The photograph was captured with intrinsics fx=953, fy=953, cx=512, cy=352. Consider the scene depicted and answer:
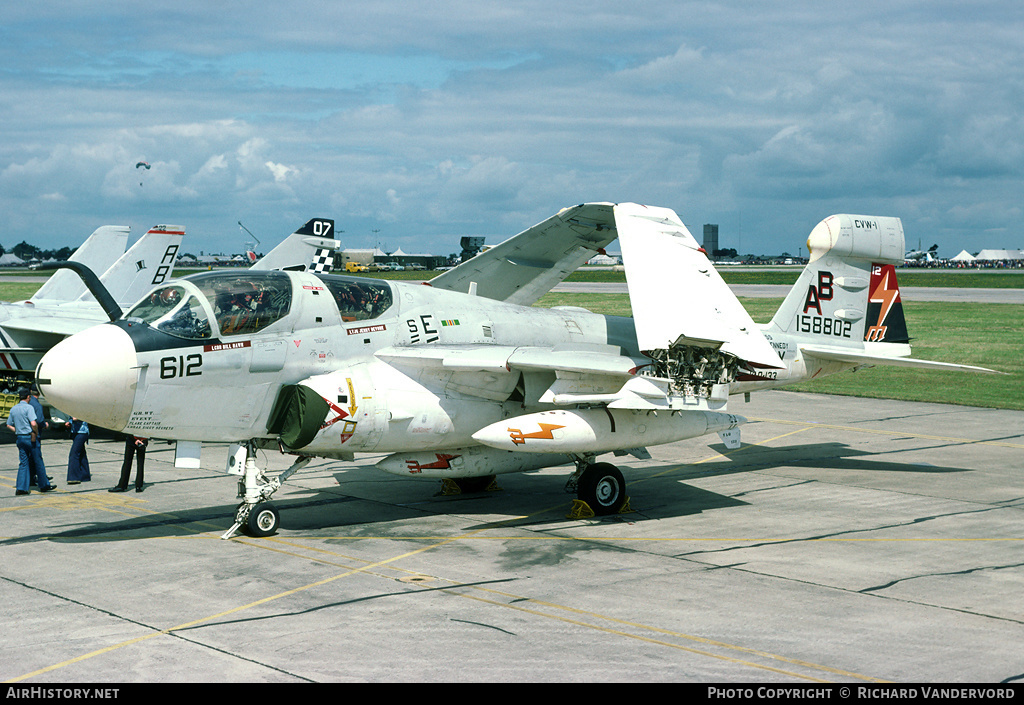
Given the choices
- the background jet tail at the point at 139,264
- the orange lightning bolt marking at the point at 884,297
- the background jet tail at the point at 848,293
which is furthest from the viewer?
the background jet tail at the point at 139,264

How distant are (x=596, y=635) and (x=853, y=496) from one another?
8015mm

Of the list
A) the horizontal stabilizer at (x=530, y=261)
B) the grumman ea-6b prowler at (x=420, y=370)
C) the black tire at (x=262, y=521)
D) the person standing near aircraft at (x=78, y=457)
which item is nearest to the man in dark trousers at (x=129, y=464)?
the person standing near aircraft at (x=78, y=457)

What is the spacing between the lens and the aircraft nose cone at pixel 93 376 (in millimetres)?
11172

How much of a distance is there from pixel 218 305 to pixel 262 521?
294cm

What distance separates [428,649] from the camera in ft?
27.7

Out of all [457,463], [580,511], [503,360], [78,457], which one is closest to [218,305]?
[503,360]

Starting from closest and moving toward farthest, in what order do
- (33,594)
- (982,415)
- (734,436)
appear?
(33,594), (734,436), (982,415)

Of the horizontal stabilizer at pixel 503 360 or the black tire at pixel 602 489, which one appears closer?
the horizontal stabilizer at pixel 503 360

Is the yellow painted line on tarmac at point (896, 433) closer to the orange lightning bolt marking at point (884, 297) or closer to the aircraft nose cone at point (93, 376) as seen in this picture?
the orange lightning bolt marking at point (884, 297)

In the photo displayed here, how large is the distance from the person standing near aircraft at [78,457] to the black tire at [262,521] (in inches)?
204

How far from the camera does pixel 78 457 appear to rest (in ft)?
54.5

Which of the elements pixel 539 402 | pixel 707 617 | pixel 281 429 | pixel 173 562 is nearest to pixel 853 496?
pixel 539 402
